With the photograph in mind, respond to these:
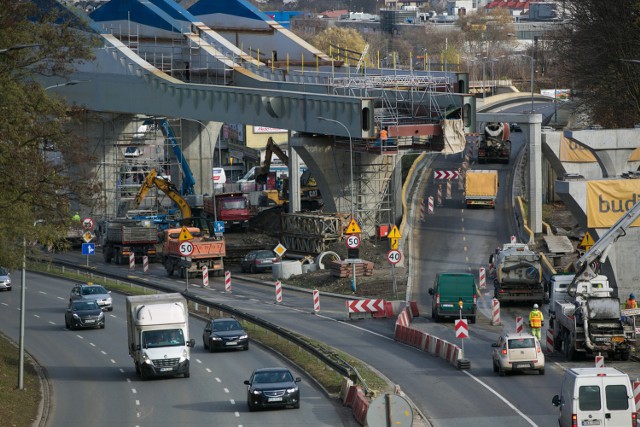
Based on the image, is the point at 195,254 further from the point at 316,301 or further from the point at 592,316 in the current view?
the point at 592,316

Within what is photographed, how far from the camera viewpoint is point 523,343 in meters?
39.2

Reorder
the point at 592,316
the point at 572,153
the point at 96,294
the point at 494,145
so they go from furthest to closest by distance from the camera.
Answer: the point at 494,145 → the point at 572,153 → the point at 96,294 → the point at 592,316

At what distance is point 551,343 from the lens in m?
44.3

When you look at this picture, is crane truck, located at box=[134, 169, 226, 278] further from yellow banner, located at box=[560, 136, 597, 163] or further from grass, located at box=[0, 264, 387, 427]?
yellow banner, located at box=[560, 136, 597, 163]

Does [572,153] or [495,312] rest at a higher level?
[572,153]

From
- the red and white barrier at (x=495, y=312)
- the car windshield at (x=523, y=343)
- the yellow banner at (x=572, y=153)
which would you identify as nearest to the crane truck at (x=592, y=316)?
the car windshield at (x=523, y=343)

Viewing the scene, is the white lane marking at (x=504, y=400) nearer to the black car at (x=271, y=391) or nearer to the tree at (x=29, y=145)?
the black car at (x=271, y=391)

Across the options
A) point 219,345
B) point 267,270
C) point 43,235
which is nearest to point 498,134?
point 267,270

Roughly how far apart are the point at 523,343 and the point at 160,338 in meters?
11.3

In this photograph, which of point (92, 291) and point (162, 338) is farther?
point (92, 291)

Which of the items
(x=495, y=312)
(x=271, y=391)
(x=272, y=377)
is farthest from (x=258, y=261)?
(x=271, y=391)

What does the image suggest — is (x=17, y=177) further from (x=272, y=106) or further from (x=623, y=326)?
(x=272, y=106)

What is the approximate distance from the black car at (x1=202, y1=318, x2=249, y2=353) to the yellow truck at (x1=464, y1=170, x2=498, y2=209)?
38.1m

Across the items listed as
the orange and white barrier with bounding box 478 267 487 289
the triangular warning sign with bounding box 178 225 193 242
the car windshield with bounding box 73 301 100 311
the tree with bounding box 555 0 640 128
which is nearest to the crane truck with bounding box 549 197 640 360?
the orange and white barrier with bounding box 478 267 487 289
